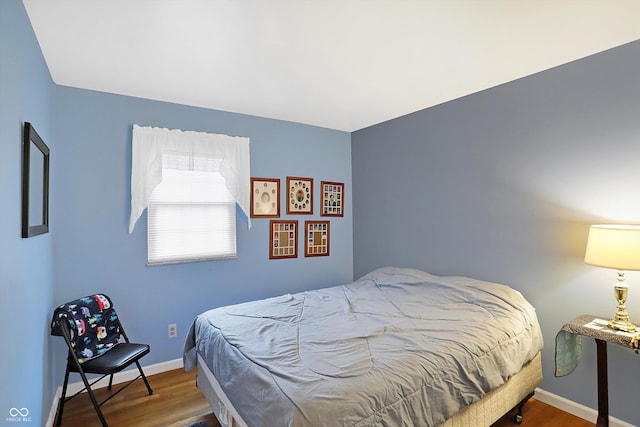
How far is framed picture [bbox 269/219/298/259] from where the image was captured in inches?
139

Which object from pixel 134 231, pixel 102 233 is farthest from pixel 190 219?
pixel 102 233

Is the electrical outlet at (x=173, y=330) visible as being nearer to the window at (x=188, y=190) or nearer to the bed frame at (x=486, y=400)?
the window at (x=188, y=190)

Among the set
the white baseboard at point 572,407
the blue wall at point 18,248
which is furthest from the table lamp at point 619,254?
the blue wall at point 18,248

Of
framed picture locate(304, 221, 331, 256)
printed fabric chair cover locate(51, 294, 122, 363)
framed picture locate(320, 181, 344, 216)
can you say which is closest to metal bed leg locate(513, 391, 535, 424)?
framed picture locate(304, 221, 331, 256)

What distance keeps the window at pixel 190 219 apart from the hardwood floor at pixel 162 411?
3.52 feet

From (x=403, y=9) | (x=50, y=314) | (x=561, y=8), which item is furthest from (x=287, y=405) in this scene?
(x=561, y=8)

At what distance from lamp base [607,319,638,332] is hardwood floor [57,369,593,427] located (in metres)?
0.80

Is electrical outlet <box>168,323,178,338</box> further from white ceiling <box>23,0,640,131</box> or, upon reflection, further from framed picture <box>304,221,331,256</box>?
white ceiling <box>23,0,640,131</box>

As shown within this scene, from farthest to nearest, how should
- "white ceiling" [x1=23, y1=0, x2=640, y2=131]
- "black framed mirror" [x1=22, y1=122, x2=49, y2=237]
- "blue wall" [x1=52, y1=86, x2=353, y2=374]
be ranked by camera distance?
"blue wall" [x1=52, y1=86, x2=353, y2=374] → "white ceiling" [x1=23, y1=0, x2=640, y2=131] → "black framed mirror" [x1=22, y1=122, x2=49, y2=237]

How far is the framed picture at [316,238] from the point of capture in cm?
378

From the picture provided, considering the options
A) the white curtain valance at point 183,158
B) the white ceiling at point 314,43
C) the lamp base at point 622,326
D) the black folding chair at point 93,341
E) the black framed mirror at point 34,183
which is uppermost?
the white ceiling at point 314,43

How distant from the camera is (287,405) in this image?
1274 mm

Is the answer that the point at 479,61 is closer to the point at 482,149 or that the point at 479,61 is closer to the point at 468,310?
the point at 482,149

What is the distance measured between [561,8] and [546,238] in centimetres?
152
